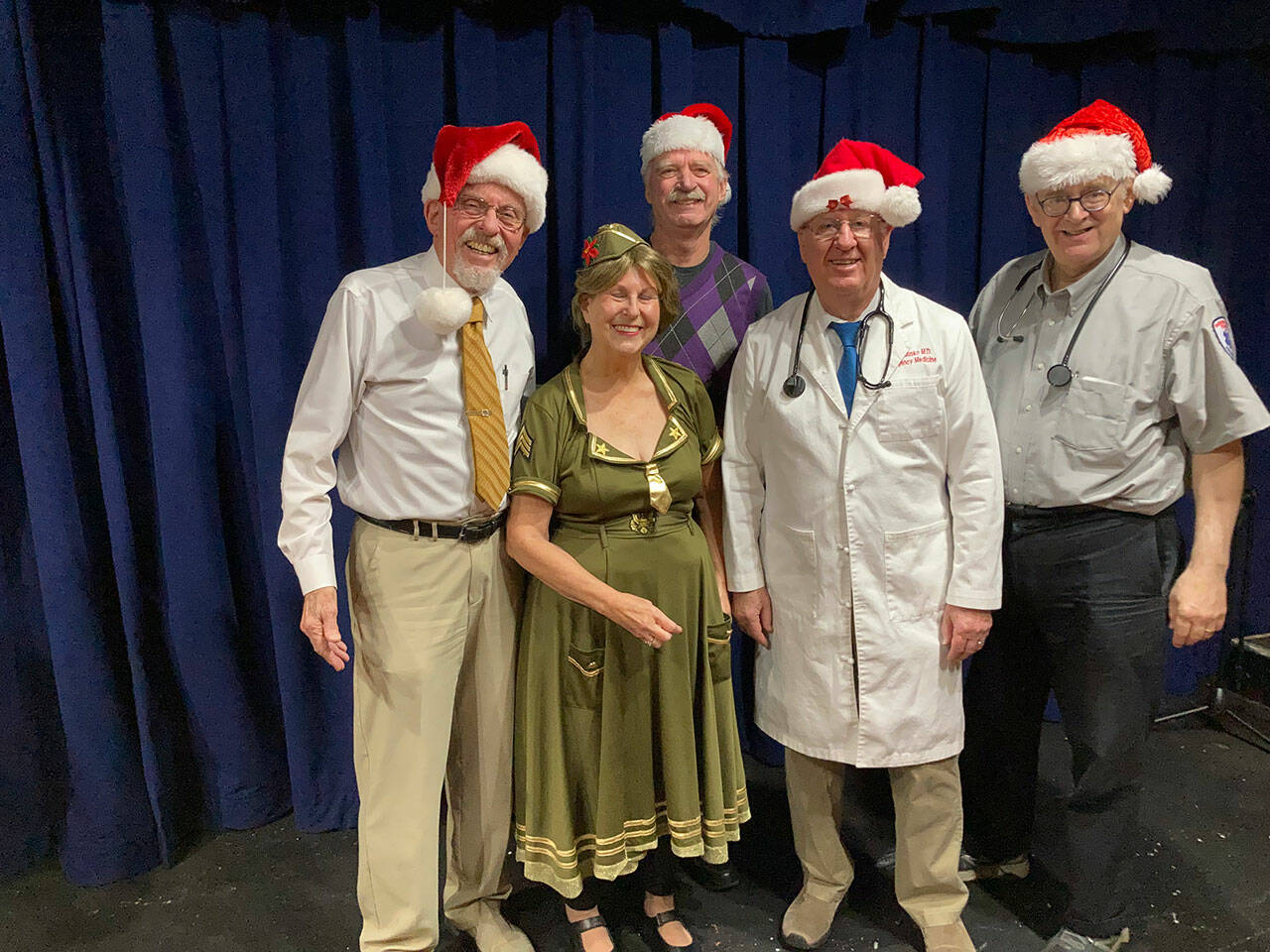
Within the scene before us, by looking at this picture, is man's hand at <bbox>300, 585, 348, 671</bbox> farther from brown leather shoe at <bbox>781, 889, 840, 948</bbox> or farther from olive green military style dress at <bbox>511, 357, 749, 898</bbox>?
brown leather shoe at <bbox>781, 889, 840, 948</bbox>

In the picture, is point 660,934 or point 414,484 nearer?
point 414,484

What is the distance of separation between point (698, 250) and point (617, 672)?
105 cm

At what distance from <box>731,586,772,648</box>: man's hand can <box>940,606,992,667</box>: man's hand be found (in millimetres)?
380

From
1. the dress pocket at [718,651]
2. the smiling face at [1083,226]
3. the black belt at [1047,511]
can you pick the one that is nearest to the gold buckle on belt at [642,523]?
the dress pocket at [718,651]

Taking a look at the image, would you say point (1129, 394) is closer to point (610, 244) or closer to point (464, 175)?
point (610, 244)

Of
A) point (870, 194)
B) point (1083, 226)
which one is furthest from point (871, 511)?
point (1083, 226)

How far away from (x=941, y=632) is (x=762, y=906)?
881 mm

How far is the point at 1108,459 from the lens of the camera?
1.73 meters

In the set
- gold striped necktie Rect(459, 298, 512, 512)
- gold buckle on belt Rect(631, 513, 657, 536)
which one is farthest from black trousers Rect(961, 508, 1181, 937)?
gold striped necktie Rect(459, 298, 512, 512)

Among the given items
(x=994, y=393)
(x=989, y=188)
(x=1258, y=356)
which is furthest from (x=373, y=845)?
(x=1258, y=356)

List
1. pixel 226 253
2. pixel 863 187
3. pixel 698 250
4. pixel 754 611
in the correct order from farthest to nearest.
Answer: pixel 226 253
pixel 698 250
pixel 754 611
pixel 863 187

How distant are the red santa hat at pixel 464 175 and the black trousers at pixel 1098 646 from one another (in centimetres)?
130

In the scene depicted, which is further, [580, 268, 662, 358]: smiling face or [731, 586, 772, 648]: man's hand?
[731, 586, 772, 648]: man's hand

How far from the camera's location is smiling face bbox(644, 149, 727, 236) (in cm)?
195
